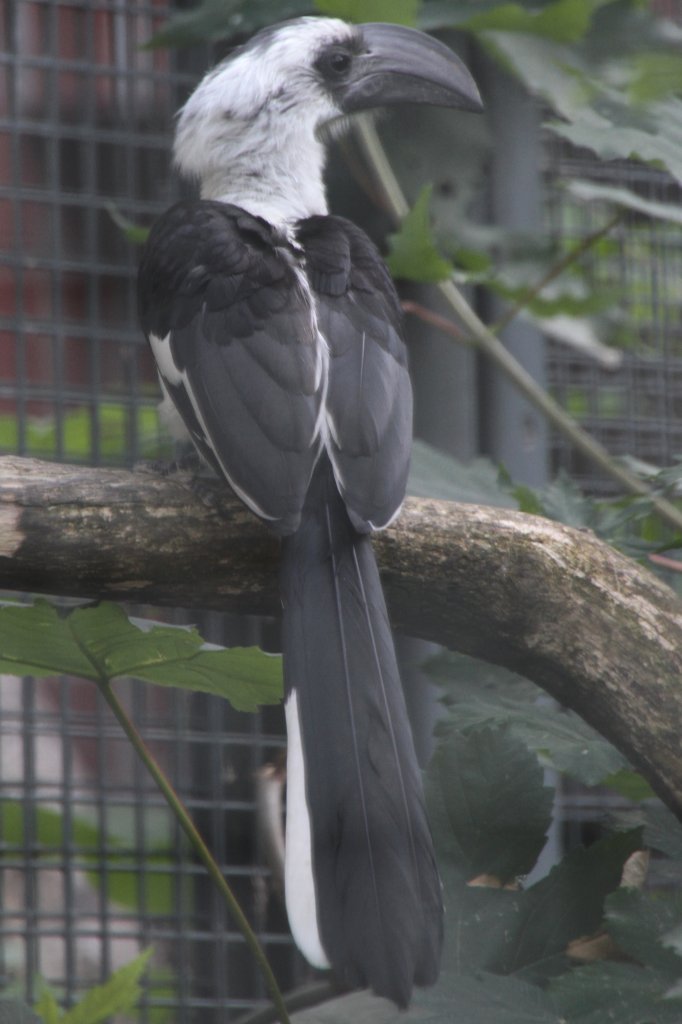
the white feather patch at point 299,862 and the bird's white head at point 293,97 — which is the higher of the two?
the bird's white head at point 293,97

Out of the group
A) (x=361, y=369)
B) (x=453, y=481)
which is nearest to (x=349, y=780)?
(x=361, y=369)

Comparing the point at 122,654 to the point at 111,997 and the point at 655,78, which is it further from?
the point at 655,78

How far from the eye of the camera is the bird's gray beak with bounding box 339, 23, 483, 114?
66.6 inches

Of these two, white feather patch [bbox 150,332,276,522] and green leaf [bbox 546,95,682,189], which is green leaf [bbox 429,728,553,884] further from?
green leaf [bbox 546,95,682,189]

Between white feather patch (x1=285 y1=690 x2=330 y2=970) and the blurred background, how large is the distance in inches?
26.7

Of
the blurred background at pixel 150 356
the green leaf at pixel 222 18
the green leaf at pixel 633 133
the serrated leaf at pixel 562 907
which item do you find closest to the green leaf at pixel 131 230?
the blurred background at pixel 150 356

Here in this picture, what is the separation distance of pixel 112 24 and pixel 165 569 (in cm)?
124

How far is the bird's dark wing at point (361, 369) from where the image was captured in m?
1.19

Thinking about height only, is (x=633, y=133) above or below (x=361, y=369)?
above

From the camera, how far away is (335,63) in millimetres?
1774

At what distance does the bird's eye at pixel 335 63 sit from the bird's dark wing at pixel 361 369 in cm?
33

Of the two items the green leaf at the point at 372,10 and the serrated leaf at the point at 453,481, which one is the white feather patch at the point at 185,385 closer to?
the serrated leaf at the point at 453,481

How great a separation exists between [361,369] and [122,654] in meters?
0.38

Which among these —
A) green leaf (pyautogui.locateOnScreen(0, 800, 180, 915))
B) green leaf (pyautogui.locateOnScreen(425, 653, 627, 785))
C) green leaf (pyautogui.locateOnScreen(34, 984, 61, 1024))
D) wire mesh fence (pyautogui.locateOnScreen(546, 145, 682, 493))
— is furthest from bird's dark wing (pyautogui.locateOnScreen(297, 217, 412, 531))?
green leaf (pyautogui.locateOnScreen(0, 800, 180, 915))
